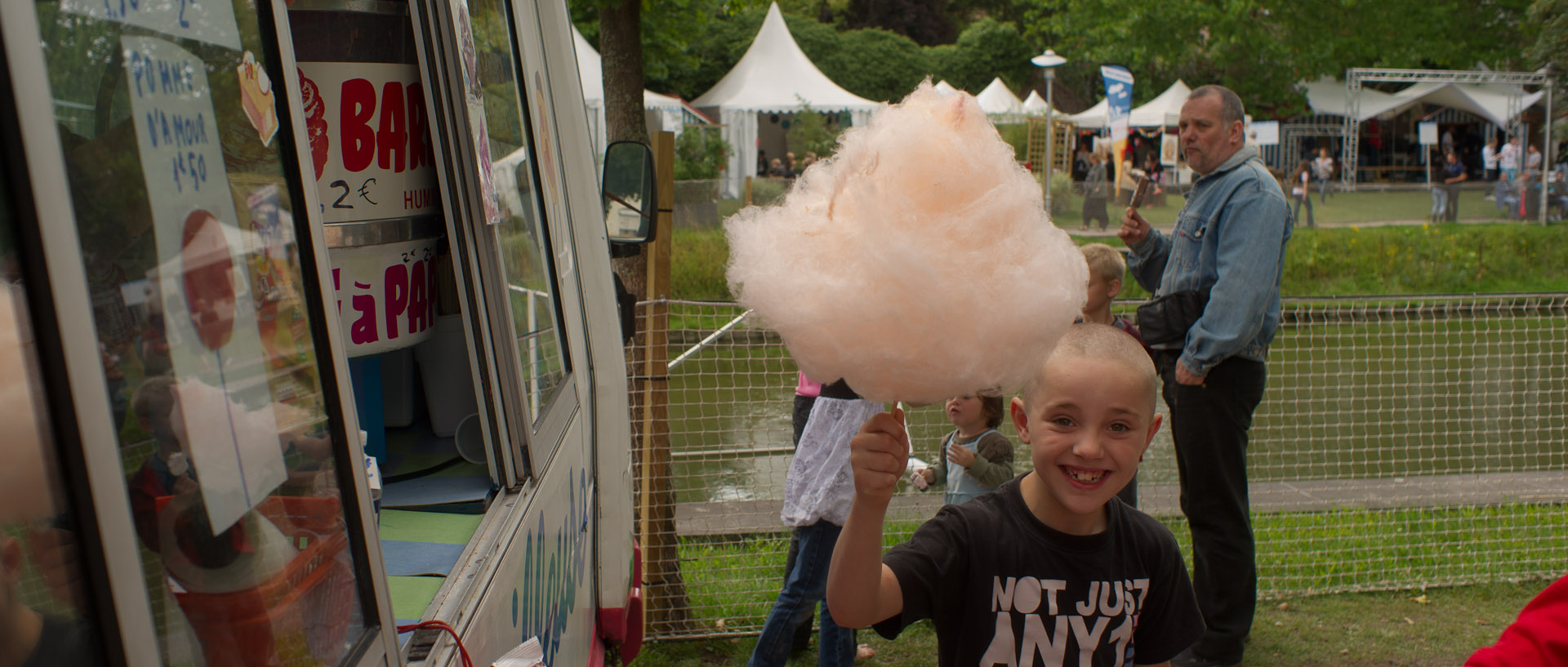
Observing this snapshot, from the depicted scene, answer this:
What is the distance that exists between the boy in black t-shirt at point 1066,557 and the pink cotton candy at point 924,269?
0.39 m

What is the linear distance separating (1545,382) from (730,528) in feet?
24.9

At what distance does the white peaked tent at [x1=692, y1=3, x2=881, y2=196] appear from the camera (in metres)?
23.4

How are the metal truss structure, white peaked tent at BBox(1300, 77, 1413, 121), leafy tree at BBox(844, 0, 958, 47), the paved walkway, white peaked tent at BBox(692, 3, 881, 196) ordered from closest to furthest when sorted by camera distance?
the paved walkway, the metal truss structure, white peaked tent at BBox(692, 3, 881, 196), white peaked tent at BBox(1300, 77, 1413, 121), leafy tree at BBox(844, 0, 958, 47)

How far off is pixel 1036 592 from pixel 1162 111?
93.3 feet

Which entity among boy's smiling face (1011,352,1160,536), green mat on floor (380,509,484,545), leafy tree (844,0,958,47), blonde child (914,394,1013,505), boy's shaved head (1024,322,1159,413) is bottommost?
blonde child (914,394,1013,505)

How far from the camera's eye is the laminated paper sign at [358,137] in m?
2.12

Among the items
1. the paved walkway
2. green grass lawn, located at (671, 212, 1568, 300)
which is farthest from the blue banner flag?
the paved walkway

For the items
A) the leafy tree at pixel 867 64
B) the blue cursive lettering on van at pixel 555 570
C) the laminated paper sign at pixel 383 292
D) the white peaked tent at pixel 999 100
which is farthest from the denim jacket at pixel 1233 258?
the leafy tree at pixel 867 64

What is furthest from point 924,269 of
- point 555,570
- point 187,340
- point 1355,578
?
point 1355,578

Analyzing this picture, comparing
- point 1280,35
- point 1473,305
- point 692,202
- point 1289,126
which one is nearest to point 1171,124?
point 1280,35

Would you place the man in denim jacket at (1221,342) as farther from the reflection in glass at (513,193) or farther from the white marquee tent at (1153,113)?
the white marquee tent at (1153,113)

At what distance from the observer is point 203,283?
97cm

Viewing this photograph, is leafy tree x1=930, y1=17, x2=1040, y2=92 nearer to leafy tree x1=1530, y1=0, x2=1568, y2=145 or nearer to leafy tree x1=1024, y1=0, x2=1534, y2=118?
leafy tree x1=1024, y1=0, x2=1534, y2=118

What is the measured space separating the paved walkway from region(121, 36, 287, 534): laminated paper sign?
4.29 meters
